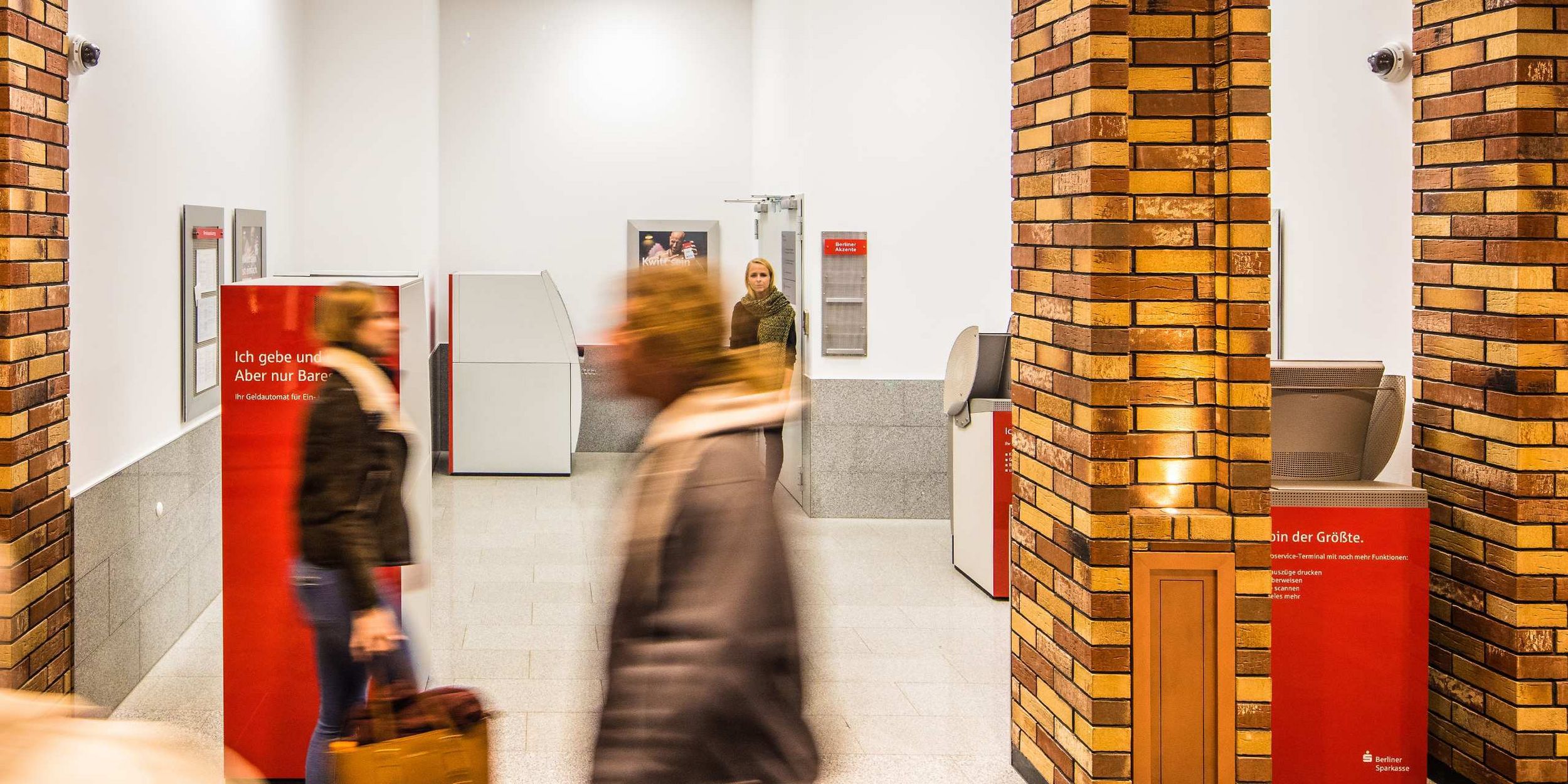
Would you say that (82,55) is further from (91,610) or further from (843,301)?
(843,301)

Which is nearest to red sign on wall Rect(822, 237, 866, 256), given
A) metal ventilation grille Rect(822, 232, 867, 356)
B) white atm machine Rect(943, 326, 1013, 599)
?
metal ventilation grille Rect(822, 232, 867, 356)

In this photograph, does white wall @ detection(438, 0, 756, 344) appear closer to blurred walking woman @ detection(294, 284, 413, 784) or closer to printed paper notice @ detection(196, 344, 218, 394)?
printed paper notice @ detection(196, 344, 218, 394)

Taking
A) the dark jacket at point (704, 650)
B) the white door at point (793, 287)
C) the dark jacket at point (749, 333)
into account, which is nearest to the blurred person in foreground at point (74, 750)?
the dark jacket at point (704, 650)

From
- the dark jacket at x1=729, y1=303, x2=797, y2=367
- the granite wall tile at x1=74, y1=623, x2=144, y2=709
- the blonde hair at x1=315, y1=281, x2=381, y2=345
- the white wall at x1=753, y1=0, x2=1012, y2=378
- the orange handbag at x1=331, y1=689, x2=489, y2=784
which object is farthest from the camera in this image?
the white wall at x1=753, y1=0, x2=1012, y2=378

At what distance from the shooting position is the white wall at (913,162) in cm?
897

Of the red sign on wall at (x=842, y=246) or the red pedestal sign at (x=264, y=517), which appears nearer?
the red pedestal sign at (x=264, y=517)

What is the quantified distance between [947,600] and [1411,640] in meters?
3.07

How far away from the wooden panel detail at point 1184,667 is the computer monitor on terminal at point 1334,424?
76cm

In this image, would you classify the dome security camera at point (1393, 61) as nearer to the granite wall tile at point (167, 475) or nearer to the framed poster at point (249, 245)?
the granite wall tile at point (167, 475)

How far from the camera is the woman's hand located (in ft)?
11.4

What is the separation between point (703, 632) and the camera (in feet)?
6.72

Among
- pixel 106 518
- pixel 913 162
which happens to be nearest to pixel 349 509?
pixel 106 518

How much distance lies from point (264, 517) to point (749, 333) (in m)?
4.13

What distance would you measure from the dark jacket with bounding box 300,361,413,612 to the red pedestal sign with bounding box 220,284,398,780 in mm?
629
